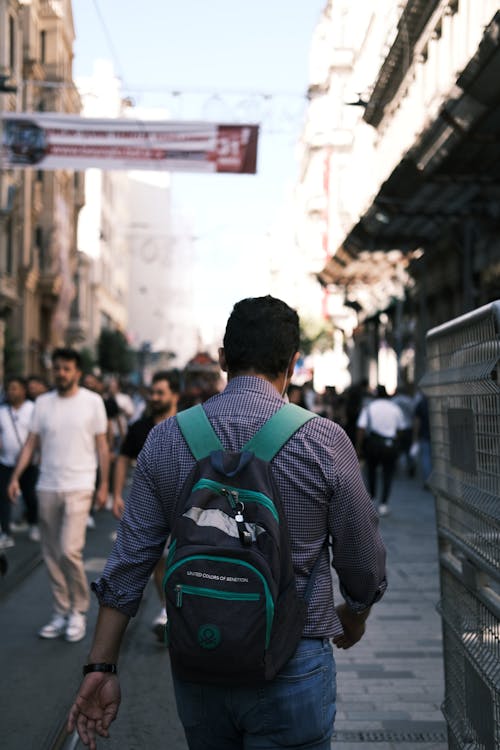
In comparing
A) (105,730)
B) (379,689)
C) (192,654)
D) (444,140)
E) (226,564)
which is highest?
(444,140)

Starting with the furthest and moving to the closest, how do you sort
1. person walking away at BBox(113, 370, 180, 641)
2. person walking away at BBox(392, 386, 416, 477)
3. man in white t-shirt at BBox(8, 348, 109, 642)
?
person walking away at BBox(392, 386, 416, 477), person walking away at BBox(113, 370, 180, 641), man in white t-shirt at BBox(8, 348, 109, 642)

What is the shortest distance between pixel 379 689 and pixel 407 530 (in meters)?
7.18

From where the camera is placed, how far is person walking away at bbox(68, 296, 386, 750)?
9.27 feet

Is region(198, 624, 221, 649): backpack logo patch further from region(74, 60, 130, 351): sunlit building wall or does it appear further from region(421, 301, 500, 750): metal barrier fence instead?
region(74, 60, 130, 351): sunlit building wall

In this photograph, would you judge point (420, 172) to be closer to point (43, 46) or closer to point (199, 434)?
point (199, 434)

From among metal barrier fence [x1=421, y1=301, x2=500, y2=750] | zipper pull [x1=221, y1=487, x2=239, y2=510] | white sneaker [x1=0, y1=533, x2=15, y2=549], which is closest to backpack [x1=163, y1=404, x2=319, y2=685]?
zipper pull [x1=221, y1=487, x2=239, y2=510]

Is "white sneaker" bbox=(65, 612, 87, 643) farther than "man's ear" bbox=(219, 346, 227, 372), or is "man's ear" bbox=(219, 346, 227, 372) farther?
"white sneaker" bbox=(65, 612, 87, 643)

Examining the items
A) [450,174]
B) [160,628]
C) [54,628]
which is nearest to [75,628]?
[54,628]

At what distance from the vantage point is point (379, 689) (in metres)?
6.43

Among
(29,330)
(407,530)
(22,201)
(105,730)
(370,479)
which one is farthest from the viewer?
(29,330)

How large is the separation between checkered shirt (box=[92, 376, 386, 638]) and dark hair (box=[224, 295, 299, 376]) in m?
0.05

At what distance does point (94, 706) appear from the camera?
300 cm

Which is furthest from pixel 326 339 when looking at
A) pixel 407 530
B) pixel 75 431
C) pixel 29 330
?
pixel 75 431

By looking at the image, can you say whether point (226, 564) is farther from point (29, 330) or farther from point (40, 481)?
point (29, 330)
